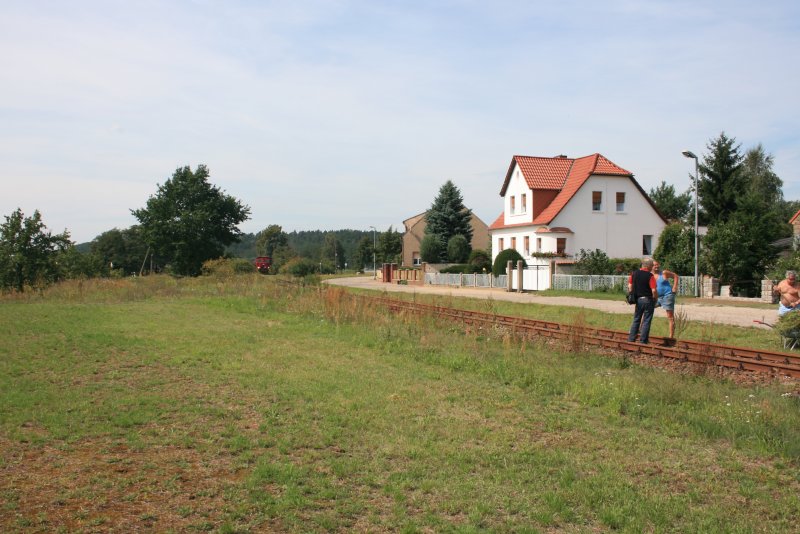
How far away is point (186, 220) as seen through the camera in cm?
5634

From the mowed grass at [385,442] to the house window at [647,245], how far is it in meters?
35.6

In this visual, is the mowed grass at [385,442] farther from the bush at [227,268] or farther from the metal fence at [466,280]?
the metal fence at [466,280]

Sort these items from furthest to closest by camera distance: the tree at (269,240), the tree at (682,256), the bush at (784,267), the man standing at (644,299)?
the tree at (269,240), the tree at (682,256), the bush at (784,267), the man standing at (644,299)

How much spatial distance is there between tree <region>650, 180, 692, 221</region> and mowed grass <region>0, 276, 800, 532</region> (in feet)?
Result: 278

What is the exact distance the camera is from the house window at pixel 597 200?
1735 inches

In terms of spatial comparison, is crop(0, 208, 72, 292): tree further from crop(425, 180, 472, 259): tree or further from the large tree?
crop(425, 180, 472, 259): tree

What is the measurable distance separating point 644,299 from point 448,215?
175ft

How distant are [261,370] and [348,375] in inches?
60.7

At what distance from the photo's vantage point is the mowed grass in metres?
4.89

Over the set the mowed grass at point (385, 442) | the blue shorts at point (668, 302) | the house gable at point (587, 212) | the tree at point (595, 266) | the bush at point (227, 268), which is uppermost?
the house gable at point (587, 212)

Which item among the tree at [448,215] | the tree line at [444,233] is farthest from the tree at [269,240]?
the tree at [448,215]

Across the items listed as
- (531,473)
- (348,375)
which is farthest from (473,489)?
(348,375)

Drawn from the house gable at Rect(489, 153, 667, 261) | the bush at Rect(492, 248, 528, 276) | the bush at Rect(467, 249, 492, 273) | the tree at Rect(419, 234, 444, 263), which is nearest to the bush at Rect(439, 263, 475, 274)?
the bush at Rect(467, 249, 492, 273)

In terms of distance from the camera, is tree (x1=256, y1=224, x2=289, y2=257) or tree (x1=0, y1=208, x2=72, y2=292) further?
tree (x1=256, y1=224, x2=289, y2=257)
